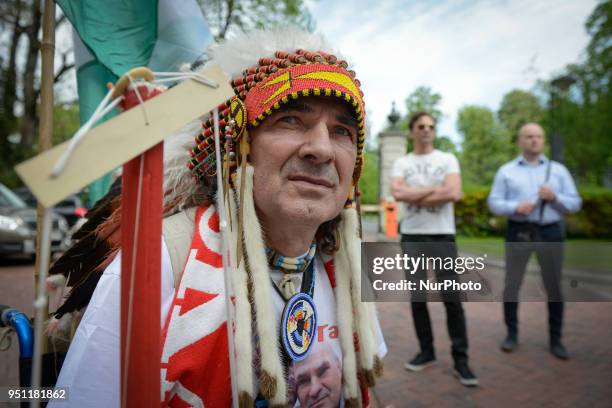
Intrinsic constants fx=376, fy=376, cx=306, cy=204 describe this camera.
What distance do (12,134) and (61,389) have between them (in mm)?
20240

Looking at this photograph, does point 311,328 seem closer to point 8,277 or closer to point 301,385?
point 301,385

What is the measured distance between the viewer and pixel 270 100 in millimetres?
1262

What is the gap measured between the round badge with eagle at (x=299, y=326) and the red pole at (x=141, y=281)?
24.4 inches

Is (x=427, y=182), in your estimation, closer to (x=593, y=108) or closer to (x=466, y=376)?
(x=466, y=376)

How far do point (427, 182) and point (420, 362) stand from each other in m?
1.68

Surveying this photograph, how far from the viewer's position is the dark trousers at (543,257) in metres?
3.33

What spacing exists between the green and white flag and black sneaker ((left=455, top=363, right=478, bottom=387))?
121 inches

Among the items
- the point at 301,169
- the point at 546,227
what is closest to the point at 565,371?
the point at 546,227

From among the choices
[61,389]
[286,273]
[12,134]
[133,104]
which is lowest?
[61,389]

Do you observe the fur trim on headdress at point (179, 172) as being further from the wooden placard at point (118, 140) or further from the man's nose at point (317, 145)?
the wooden placard at point (118, 140)

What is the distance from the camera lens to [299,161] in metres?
1.28

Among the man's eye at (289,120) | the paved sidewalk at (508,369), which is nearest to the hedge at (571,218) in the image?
the paved sidewalk at (508,369)

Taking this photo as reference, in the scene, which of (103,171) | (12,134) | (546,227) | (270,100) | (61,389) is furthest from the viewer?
(12,134)

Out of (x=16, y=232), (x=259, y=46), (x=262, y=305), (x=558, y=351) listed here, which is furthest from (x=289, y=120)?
(x=16, y=232)
